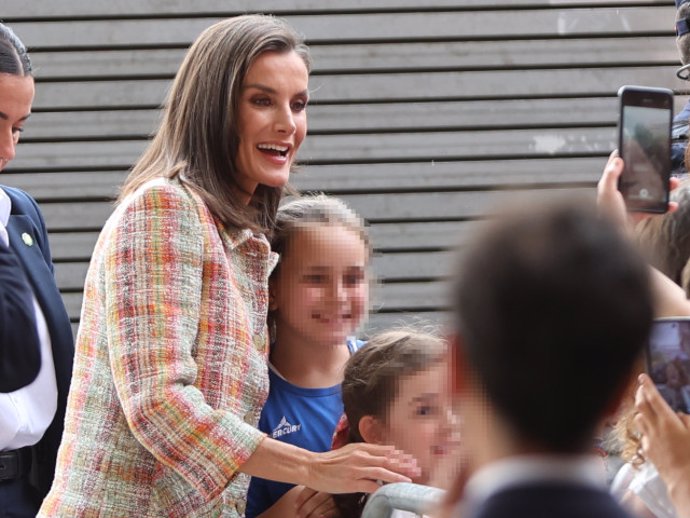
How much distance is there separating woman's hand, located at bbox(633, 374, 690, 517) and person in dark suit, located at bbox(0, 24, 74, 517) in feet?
5.31

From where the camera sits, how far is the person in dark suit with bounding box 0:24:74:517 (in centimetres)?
285

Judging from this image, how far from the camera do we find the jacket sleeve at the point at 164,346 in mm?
2186

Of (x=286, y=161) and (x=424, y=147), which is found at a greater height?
(x=286, y=161)

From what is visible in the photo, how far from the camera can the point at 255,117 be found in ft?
8.07

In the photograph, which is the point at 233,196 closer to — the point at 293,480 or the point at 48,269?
the point at 293,480

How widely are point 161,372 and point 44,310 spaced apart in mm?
909

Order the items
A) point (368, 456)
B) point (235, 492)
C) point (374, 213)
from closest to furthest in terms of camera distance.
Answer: point (368, 456), point (235, 492), point (374, 213)

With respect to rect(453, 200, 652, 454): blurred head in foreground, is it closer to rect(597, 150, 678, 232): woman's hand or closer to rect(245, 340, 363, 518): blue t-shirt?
rect(597, 150, 678, 232): woman's hand

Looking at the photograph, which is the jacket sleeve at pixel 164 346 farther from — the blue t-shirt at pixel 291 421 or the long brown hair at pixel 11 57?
the long brown hair at pixel 11 57

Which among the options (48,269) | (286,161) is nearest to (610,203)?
(286,161)

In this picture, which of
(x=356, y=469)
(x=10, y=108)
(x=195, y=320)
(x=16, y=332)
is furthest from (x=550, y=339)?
(x=10, y=108)

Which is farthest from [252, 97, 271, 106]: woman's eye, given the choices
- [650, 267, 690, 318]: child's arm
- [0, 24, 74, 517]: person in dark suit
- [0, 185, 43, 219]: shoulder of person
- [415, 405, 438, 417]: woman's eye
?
[650, 267, 690, 318]: child's arm

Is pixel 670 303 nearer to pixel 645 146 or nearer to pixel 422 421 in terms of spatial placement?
pixel 645 146

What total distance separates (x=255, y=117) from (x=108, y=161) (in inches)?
187
